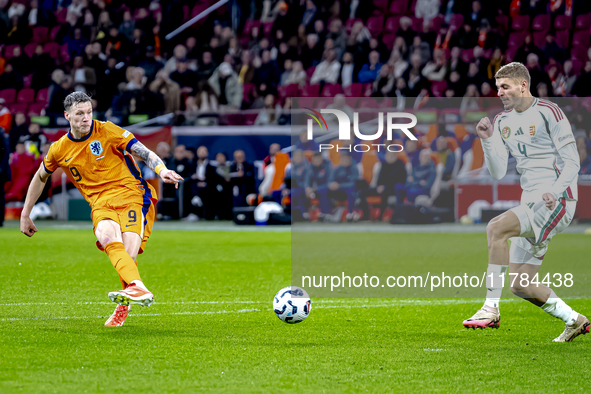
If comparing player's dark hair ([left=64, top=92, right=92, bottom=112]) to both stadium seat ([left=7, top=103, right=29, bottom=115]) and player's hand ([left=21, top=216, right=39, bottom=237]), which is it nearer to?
player's hand ([left=21, top=216, right=39, bottom=237])

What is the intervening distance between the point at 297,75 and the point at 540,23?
605 centimetres

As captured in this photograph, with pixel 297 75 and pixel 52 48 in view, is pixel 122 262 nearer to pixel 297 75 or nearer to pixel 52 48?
pixel 297 75

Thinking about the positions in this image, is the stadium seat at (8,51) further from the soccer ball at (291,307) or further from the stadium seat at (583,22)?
the soccer ball at (291,307)

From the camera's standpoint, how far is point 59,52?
21547 millimetres

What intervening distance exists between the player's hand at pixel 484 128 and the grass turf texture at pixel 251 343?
4.64 ft

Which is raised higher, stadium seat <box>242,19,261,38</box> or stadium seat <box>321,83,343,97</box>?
stadium seat <box>242,19,261,38</box>

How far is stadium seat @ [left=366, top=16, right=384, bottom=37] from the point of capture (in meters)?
20.5

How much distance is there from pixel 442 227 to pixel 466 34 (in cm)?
644

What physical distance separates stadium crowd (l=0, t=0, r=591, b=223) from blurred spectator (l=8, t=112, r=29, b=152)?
3 centimetres

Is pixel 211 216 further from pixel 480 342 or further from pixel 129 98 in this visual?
pixel 480 342

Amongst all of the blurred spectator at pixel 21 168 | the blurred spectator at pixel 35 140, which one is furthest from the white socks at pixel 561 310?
the blurred spectator at pixel 35 140

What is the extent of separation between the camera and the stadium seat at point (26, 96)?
20.3 m

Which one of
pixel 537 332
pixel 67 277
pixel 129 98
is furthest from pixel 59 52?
pixel 537 332

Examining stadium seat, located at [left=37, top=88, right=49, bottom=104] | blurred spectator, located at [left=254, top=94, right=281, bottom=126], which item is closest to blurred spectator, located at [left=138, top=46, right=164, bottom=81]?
stadium seat, located at [left=37, top=88, right=49, bottom=104]
